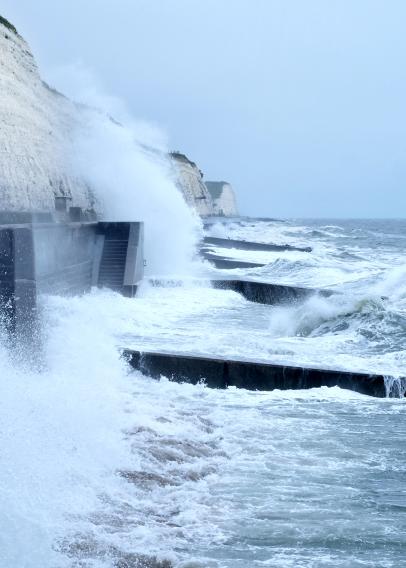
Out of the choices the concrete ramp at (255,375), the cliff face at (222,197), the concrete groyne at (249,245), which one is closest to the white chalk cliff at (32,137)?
the concrete groyne at (249,245)

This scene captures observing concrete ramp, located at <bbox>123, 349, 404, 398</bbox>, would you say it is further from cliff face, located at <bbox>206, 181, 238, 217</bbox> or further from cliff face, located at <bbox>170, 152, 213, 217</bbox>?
cliff face, located at <bbox>206, 181, 238, 217</bbox>


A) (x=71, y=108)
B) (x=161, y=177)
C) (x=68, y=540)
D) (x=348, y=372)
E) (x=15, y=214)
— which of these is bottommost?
(x=68, y=540)

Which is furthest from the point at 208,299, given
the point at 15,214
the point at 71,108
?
the point at 71,108

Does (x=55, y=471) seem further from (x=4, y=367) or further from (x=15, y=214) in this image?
(x=15, y=214)

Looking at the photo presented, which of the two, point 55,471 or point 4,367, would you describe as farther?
point 4,367

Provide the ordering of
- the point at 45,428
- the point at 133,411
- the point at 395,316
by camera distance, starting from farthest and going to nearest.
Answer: the point at 395,316, the point at 133,411, the point at 45,428

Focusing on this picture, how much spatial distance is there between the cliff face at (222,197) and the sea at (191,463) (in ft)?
277

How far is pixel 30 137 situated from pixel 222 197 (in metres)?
79.2

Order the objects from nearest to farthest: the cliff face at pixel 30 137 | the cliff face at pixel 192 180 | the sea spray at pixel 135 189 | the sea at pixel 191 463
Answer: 1. the sea at pixel 191 463
2. the cliff face at pixel 30 137
3. the sea spray at pixel 135 189
4. the cliff face at pixel 192 180

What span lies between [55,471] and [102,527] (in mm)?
693

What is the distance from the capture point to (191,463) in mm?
4836

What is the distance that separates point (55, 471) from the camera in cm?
434

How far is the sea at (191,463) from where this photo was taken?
12.0ft

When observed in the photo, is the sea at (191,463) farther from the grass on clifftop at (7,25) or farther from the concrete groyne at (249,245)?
the concrete groyne at (249,245)
